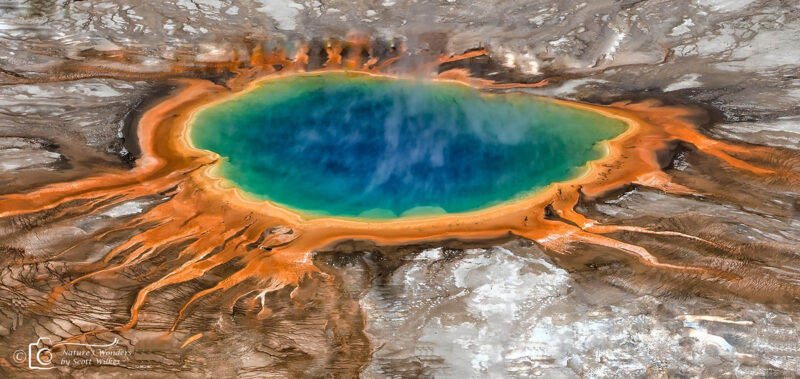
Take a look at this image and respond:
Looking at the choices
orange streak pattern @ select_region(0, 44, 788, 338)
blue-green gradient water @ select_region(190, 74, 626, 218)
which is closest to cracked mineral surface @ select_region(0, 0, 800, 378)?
orange streak pattern @ select_region(0, 44, 788, 338)

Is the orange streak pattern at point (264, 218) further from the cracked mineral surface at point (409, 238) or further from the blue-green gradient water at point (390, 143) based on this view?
the blue-green gradient water at point (390, 143)

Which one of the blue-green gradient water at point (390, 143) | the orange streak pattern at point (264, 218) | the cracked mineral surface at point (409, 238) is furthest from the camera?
the blue-green gradient water at point (390, 143)

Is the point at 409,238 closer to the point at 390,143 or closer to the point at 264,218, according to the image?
the point at 264,218

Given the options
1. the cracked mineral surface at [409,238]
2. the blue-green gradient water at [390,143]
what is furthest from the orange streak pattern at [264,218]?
the blue-green gradient water at [390,143]

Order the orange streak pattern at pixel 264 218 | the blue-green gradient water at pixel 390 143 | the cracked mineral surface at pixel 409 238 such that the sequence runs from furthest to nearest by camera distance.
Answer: the blue-green gradient water at pixel 390 143 → the orange streak pattern at pixel 264 218 → the cracked mineral surface at pixel 409 238

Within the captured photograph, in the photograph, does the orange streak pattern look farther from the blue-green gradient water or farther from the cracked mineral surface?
the blue-green gradient water

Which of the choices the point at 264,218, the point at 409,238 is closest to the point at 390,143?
the point at 409,238

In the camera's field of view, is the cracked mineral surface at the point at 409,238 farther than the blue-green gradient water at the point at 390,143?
No
